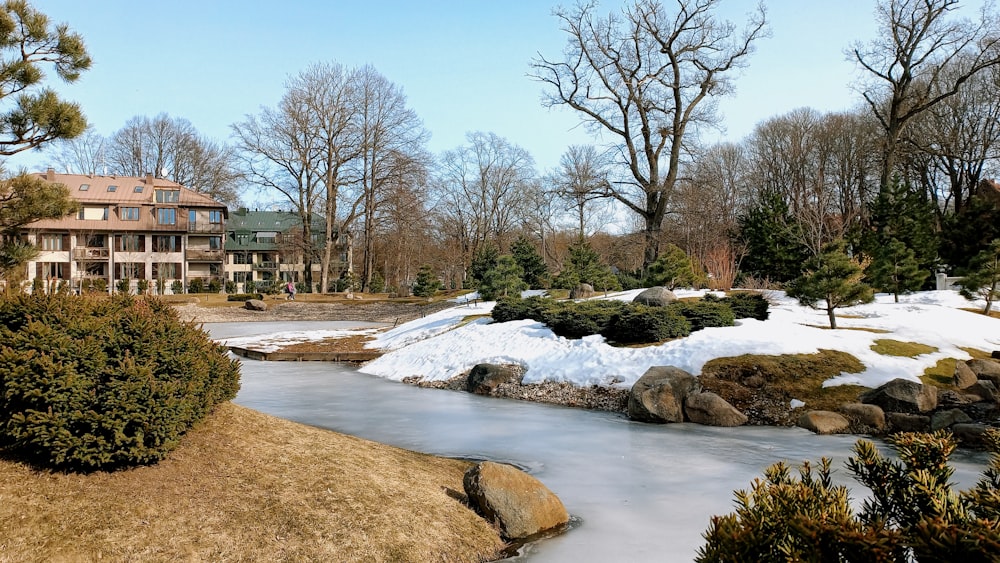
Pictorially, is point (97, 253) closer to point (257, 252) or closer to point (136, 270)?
point (136, 270)

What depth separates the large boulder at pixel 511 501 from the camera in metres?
5.41

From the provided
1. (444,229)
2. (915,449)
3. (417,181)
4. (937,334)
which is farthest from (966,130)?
(915,449)

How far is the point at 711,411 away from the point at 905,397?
3.01 metres

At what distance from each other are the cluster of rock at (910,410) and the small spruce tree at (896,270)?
44.1 ft

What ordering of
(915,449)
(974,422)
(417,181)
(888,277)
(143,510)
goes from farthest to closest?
1. (417,181)
2. (888,277)
3. (974,422)
4. (143,510)
5. (915,449)

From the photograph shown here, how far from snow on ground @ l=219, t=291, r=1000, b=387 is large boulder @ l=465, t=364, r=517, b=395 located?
18.3 inches

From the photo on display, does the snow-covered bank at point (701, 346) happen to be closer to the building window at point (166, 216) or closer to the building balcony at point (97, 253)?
the building window at point (166, 216)

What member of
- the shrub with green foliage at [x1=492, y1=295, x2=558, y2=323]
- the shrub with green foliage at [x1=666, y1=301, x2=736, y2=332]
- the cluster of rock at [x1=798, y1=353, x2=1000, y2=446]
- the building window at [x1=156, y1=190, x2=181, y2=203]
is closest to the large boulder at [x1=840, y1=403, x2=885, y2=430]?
the cluster of rock at [x1=798, y1=353, x2=1000, y2=446]

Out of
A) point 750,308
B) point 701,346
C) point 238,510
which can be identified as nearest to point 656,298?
point 750,308

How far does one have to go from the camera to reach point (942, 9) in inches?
1071

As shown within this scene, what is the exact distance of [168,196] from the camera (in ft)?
171

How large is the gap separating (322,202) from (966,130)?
137 ft

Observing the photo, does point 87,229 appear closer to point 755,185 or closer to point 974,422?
point 755,185

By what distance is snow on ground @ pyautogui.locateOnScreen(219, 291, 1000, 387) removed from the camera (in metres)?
12.8
